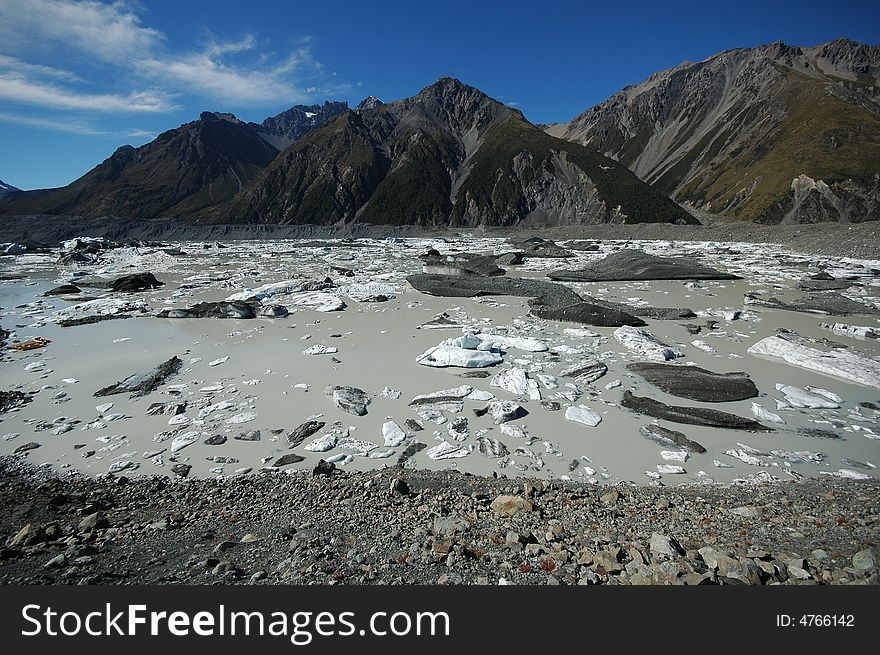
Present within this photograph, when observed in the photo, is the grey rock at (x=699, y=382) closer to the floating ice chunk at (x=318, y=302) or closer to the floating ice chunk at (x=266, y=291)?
the floating ice chunk at (x=318, y=302)

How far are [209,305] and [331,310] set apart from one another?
186 inches

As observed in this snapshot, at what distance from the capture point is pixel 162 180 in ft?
539

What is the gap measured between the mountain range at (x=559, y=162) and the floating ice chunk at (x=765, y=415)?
85974mm

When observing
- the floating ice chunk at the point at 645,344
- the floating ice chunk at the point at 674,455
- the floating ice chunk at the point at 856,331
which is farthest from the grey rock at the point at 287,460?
the floating ice chunk at the point at 856,331

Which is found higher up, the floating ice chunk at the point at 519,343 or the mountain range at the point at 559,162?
the mountain range at the point at 559,162

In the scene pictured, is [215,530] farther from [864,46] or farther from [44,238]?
[864,46]

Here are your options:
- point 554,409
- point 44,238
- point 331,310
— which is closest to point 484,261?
point 331,310

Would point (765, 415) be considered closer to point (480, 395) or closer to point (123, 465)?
point (480, 395)

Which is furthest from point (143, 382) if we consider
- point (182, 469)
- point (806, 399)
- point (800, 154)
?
point (800, 154)

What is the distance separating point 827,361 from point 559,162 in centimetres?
10670

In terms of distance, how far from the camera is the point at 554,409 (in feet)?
23.1

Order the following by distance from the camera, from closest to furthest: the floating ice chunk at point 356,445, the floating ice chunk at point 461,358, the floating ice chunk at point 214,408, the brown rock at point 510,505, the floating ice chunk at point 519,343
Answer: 1. the brown rock at point 510,505
2. the floating ice chunk at point 356,445
3. the floating ice chunk at point 214,408
4. the floating ice chunk at point 461,358
5. the floating ice chunk at point 519,343

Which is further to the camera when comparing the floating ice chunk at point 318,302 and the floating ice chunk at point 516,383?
the floating ice chunk at point 318,302

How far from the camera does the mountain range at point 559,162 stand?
282 ft
